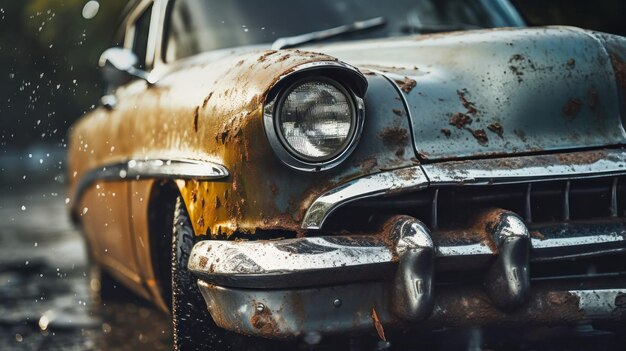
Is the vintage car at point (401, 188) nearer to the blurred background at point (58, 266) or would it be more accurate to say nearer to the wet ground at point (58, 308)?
the blurred background at point (58, 266)

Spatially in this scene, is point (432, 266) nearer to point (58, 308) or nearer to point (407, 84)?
point (407, 84)

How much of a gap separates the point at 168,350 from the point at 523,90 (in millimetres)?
1907

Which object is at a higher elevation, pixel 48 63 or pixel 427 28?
pixel 427 28

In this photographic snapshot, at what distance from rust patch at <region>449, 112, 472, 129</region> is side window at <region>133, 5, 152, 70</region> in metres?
2.09

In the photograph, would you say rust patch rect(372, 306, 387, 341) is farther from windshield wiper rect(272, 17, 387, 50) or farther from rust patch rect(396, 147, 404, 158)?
windshield wiper rect(272, 17, 387, 50)

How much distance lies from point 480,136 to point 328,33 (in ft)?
3.82

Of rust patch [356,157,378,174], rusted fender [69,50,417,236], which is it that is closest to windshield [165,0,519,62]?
rusted fender [69,50,417,236]

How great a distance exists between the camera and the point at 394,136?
2.63 meters

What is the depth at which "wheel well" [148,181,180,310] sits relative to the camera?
3.22 metres

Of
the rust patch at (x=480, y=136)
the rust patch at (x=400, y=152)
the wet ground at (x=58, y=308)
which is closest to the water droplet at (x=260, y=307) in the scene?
the rust patch at (x=400, y=152)

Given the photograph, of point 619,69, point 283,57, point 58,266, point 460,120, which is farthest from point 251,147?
point 58,266

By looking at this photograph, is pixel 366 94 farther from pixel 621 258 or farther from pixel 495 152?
pixel 621 258

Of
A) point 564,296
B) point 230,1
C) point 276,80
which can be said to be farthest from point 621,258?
point 230,1

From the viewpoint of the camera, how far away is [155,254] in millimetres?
3330
